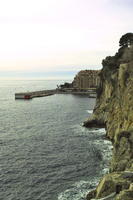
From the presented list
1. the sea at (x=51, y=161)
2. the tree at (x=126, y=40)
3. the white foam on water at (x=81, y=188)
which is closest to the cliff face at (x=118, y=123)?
the white foam on water at (x=81, y=188)

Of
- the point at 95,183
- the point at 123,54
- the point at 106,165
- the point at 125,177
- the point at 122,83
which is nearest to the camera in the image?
the point at 125,177

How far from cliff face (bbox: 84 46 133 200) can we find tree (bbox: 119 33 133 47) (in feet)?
46.8

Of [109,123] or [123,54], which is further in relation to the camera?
[123,54]

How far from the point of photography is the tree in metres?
95.1

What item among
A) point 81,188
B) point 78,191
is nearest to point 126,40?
point 81,188

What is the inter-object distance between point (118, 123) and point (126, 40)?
43623 millimetres

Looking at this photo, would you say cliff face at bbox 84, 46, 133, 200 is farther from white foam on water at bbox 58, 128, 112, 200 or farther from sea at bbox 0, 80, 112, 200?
sea at bbox 0, 80, 112, 200

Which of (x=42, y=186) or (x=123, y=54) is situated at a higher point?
(x=123, y=54)

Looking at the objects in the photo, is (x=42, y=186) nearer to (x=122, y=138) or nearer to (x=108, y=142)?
(x=122, y=138)

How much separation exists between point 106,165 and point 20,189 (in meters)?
16.4

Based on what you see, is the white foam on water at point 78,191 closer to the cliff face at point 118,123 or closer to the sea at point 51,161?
the sea at point 51,161

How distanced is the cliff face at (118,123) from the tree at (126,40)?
14249mm

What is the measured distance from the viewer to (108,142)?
65750mm

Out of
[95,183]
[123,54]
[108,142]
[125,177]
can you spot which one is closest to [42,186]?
[95,183]
